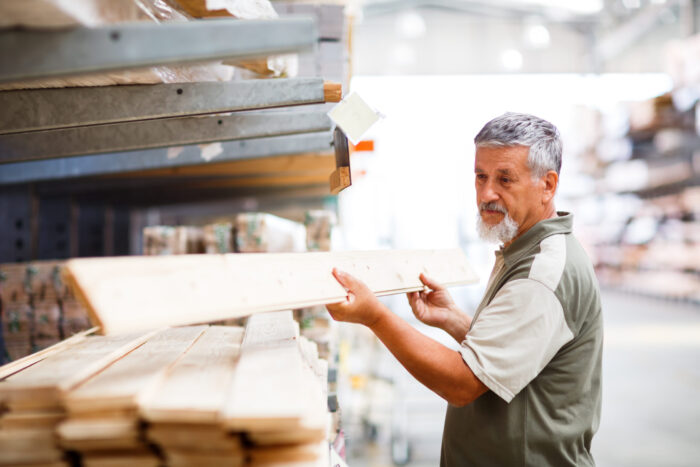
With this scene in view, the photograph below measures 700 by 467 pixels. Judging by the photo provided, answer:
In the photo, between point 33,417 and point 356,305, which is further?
point 356,305

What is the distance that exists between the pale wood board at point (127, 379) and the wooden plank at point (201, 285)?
12 cm

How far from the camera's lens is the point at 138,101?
4.66ft

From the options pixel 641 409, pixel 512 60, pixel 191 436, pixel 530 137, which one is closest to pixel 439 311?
pixel 530 137

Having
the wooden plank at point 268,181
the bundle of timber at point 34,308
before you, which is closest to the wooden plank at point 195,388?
the bundle of timber at point 34,308

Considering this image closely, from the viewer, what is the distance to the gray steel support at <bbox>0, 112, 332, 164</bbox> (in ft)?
5.95

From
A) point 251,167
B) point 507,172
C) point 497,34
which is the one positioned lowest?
point 507,172

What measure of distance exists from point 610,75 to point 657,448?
14369mm

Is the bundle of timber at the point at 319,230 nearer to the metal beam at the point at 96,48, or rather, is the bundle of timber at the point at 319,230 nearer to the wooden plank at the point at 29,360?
the wooden plank at the point at 29,360

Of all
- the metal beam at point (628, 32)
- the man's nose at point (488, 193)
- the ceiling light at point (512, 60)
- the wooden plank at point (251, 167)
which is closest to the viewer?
the man's nose at point (488, 193)

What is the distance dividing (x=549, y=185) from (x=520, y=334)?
24.8 inches

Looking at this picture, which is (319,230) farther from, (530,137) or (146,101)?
(146,101)

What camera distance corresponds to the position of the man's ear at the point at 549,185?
1.90 metres

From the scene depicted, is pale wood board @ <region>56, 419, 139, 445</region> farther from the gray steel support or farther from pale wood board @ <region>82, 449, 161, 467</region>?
the gray steel support

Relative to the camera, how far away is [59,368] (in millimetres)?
1203
